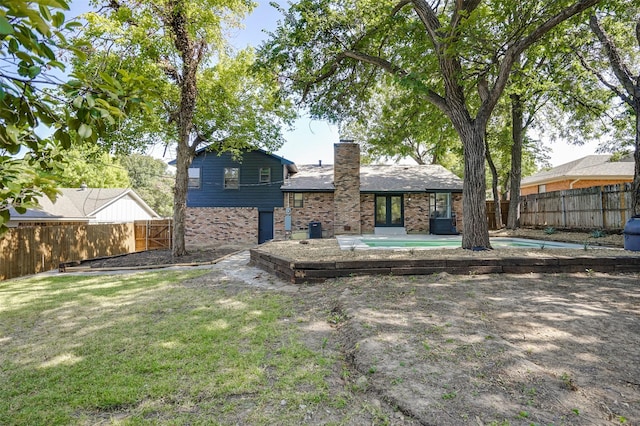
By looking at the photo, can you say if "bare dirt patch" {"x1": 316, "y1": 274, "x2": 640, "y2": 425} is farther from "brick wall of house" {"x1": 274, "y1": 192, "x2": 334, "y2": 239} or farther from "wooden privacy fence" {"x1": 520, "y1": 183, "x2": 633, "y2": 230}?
"brick wall of house" {"x1": 274, "y1": 192, "x2": 334, "y2": 239}

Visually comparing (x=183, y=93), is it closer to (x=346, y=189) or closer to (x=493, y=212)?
(x=346, y=189)

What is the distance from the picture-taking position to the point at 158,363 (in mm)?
3098

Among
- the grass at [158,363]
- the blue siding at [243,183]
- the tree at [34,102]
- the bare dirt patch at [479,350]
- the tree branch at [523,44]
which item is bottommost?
the grass at [158,363]

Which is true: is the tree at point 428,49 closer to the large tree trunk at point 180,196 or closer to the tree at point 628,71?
the large tree trunk at point 180,196

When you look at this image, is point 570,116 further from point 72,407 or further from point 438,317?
point 72,407

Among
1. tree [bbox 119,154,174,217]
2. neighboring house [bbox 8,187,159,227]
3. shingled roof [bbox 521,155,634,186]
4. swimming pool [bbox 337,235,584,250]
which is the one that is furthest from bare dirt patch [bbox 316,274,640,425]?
tree [bbox 119,154,174,217]

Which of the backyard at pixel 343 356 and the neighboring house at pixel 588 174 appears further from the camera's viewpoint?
the neighboring house at pixel 588 174

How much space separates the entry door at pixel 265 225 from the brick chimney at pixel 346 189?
400 cm

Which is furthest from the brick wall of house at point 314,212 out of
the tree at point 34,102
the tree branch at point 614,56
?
the tree at point 34,102

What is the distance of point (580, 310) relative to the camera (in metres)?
4.14

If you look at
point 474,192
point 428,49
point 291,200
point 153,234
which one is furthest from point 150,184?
point 474,192

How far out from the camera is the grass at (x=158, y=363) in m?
2.38

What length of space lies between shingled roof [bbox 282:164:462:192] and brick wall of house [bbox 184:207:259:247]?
9.50 feet

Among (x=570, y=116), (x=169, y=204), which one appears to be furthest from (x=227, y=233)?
(x=169, y=204)
